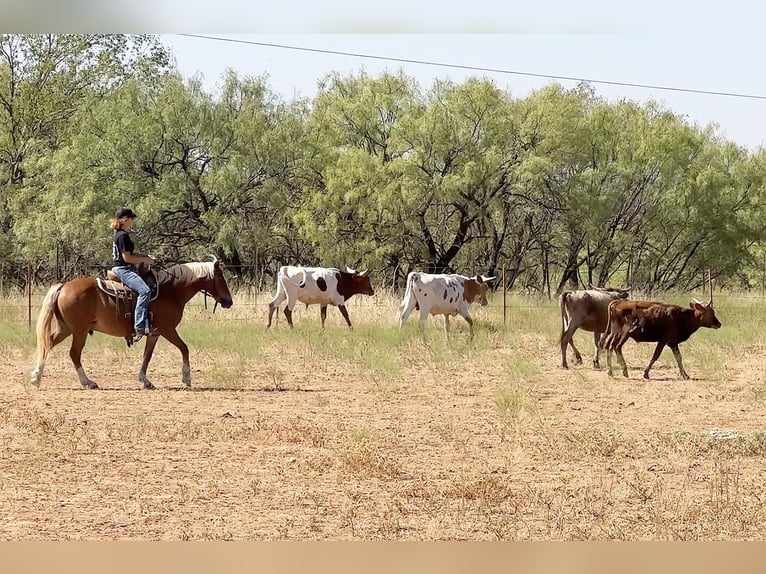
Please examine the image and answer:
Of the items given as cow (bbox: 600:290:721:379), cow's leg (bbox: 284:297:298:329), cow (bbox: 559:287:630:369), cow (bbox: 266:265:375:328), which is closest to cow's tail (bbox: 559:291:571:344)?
cow (bbox: 559:287:630:369)

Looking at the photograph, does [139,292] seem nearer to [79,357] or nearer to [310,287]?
[79,357]

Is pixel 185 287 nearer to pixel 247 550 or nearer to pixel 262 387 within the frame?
pixel 262 387

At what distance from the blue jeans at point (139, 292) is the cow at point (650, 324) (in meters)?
6.29

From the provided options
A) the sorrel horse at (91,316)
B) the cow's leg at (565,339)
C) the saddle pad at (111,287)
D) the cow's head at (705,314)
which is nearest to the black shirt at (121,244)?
the saddle pad at (111,287)

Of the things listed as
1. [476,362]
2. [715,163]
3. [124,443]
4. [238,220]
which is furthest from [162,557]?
[715,163]

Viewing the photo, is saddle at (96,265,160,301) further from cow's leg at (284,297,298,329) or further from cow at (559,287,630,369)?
cow's leg at (284,297,298,329)

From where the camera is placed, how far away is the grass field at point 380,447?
6.74 m

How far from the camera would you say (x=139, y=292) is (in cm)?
1348

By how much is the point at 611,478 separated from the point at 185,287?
7454mm

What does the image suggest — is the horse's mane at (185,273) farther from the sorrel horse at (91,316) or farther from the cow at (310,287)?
the cow at (310,287)

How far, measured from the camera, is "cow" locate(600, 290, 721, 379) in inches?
595

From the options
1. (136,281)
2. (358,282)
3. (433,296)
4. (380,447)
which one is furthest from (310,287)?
(380,447)

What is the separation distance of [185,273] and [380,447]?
222 inches

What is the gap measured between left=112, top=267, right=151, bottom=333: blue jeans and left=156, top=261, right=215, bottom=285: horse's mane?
0.46 m
